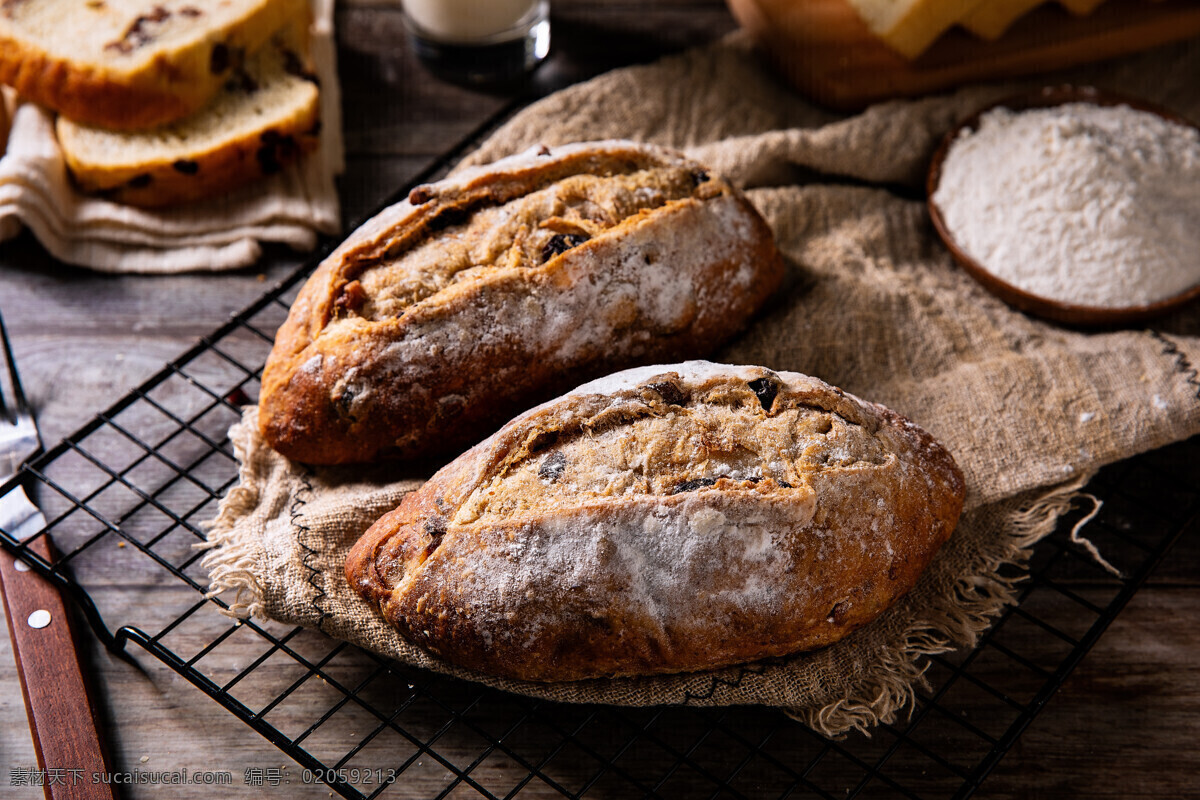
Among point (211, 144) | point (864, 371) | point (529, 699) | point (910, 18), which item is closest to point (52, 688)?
point (529, 699)

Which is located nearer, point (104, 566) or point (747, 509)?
point (747, 509)

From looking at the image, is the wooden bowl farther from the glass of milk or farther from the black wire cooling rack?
the glass of milk

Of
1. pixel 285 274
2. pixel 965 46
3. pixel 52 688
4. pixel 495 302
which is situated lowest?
pixel 52 688

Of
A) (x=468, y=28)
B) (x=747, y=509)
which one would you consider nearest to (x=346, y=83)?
(x=468, y=28)

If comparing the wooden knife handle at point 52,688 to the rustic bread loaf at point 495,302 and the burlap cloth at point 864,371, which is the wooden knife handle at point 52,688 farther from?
the rustic bread loaf at point 495,302

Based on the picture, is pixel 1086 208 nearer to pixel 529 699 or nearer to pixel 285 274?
pixel 529 699

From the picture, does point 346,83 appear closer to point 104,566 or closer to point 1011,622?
point 104,566

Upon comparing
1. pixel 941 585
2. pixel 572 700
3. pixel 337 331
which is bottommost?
pixel 572 700
